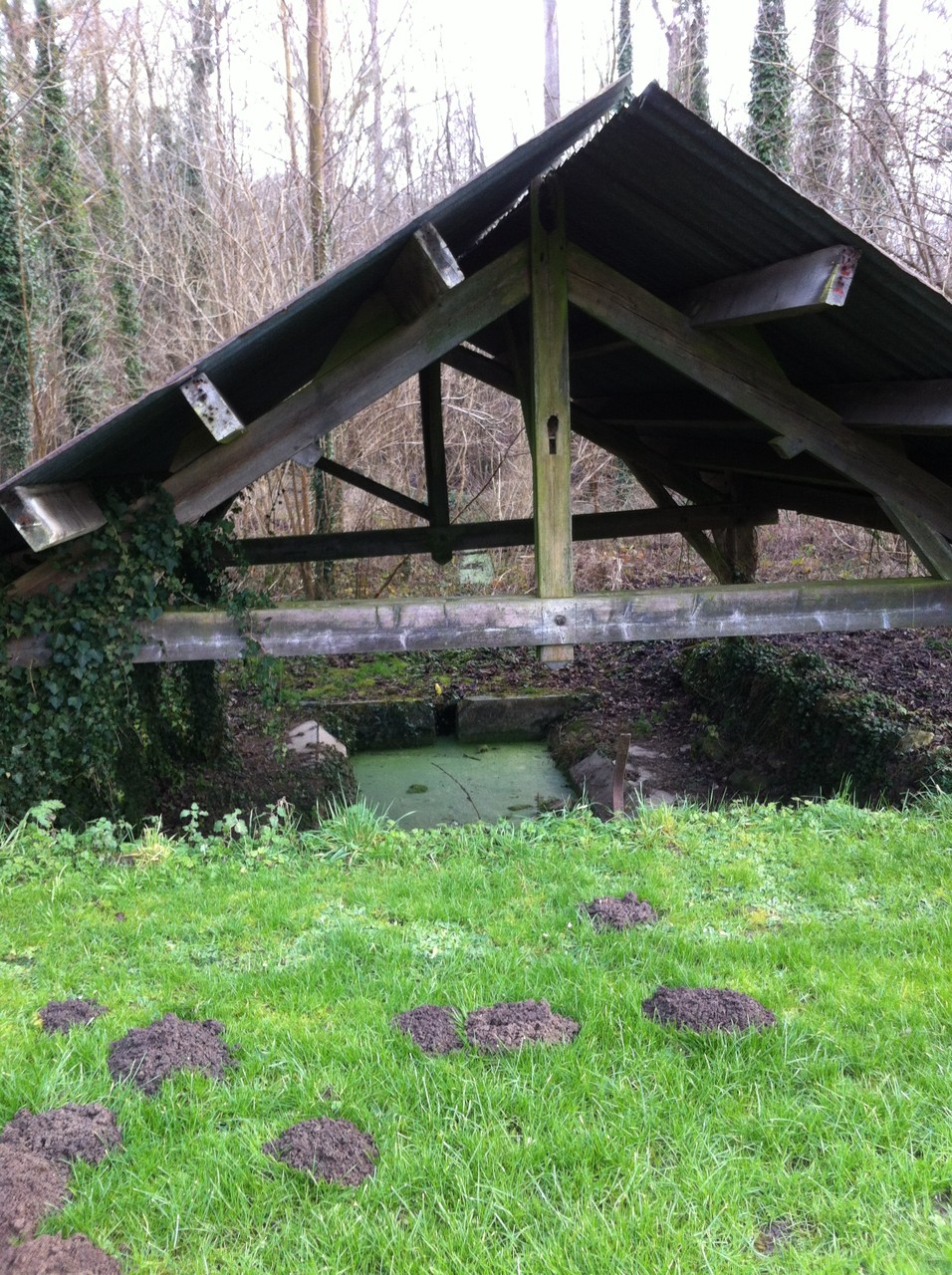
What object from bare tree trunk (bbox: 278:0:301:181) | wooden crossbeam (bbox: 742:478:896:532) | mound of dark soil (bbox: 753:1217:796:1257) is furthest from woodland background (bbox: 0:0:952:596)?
mound of dark soil (bbox: 753:1217:796:1257)

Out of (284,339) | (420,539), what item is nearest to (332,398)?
(284,339)

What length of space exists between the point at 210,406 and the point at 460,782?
534cm

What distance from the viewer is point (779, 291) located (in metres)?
4.50

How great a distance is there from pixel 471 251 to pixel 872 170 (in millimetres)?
7447

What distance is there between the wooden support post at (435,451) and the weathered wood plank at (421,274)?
7.94ft

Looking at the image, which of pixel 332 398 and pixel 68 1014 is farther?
pixel 332 398

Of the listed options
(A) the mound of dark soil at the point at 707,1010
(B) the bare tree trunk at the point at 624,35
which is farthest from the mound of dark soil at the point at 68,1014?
(B) the bare tree trunk at the point at 624,35

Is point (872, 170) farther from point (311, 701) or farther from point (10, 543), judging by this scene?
point (10, 543)

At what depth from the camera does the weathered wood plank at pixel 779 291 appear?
4.12 m

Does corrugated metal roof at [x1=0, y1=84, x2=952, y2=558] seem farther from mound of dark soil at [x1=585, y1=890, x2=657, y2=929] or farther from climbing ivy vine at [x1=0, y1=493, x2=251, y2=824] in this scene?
mound of dark soil at [x1=585, y1=890, x2=657, y2=929]

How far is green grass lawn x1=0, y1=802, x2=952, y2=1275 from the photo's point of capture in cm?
213

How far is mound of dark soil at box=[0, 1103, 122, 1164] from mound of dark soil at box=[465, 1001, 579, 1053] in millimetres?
1027

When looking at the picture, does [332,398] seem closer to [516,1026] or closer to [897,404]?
[897,404]

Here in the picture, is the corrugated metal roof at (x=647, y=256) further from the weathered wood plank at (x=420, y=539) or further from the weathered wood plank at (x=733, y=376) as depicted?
the weathered wood plank at (x=420, y=539)
